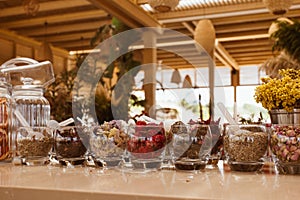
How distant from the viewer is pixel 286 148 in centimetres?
91

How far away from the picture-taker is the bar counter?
0.67 metres

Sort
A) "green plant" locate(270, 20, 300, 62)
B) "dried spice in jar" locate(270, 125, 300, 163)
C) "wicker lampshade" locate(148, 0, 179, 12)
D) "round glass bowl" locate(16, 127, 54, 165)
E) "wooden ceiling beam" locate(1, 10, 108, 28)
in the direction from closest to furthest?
1. "dried spice in jar" locate(270, 125, 300, 163)
2. "round glass bowl" locate(16, 127, 54, 165)
3. "wicker lampshade" locate(148, 0, 179, 12)
4. "green plant" locate(270, 20, 300, 62)
5. "wooden ceiling beam" locate(1, 10, 108, 28)

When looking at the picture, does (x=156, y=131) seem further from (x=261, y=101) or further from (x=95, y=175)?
(x=261, y=101)

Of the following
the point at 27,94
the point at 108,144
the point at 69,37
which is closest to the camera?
the point at 108,144

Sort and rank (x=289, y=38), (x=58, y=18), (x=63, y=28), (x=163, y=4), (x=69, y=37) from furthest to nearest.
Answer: (x=69, y=37) < (x=63, y=28) < (x=58, y=18) < (x=289, y=38) < (x=163, y=4)

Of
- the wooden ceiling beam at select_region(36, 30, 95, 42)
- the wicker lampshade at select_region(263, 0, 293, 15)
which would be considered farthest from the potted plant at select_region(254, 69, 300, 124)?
the wooden ceiling beam at select_region(36, 30, 95, 42)

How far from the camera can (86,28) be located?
5.30 metres

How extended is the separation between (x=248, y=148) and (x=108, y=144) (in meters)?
0.36

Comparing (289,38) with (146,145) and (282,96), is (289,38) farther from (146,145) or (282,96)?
(146,145)

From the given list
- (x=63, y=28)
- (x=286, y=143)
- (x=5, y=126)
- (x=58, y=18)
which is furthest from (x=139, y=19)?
(x=286, y=143)

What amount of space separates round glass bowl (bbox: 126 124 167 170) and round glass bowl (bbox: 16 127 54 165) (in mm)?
309

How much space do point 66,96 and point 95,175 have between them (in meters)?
2.78

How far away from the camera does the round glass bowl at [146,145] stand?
99cm

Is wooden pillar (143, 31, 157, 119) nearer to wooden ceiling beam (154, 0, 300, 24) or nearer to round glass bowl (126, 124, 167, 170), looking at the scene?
wooden ceiling beam (154, 0, 300, 24)
